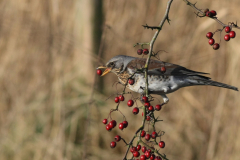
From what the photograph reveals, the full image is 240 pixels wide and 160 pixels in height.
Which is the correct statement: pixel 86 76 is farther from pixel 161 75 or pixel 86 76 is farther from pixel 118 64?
pixel 161 75

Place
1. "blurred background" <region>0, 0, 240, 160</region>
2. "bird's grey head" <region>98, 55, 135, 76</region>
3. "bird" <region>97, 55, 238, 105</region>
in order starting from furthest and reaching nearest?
"blurred background" <region>0, 0, 240, 160</region>, "bird's grey head" <region>98, 55, 135, 76</region>, "bird" <region>97, 55, 238, 105</region>

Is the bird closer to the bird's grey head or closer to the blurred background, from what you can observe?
the bird's grey head

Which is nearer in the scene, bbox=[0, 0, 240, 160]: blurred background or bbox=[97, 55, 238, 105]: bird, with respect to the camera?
bbox=[97, 55, 238, 105]: bird

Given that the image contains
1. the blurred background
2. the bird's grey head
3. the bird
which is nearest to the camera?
the bird

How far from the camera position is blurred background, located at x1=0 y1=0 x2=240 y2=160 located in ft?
16.3

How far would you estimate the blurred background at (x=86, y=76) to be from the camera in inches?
195

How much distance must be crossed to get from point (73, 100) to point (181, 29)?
2.50m

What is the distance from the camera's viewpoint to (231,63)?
13.5ft

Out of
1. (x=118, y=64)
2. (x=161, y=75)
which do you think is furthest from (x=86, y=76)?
(x=161, y=75)

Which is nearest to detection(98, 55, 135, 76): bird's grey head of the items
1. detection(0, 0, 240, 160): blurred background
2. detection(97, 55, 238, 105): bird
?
detection(97, 55, 238, 105): bird

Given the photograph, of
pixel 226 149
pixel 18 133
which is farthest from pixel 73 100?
pixel 226 149

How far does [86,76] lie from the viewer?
5.96m

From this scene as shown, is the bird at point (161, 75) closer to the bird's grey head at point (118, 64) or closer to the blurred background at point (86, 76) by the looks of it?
the bird's grey head at point (118, 64)

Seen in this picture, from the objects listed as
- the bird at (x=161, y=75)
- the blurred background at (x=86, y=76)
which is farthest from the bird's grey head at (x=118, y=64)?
the blurred background at (x=86, y=76)
